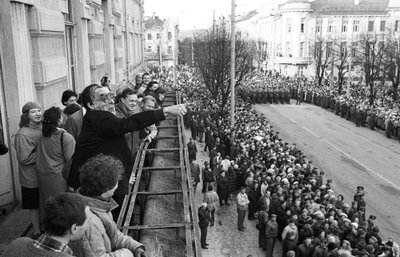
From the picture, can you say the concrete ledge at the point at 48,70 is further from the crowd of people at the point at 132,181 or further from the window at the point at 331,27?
the window at the point at 331,27

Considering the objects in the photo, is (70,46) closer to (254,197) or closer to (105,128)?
(105,128)

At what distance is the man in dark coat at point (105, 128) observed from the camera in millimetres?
3404

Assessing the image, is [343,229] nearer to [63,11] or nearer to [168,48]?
[63,11]

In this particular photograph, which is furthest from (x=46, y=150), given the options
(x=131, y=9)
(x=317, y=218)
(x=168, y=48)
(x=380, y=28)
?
(x=168, y=48)

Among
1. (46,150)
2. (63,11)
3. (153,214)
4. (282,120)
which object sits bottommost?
(282,120)

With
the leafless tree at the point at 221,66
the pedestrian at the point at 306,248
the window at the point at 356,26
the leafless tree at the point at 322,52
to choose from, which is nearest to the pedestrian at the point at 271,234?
the pedestrian at the point at 306,248

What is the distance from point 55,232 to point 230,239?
384 inches

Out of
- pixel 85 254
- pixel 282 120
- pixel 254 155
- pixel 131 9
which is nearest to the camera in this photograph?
pixel 85 254

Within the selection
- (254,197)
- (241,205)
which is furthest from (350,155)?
(241,205)

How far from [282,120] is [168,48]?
164 ft

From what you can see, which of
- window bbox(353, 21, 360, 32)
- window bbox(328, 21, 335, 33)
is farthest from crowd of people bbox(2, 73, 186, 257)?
window bbox(353, 21, 360, 32)

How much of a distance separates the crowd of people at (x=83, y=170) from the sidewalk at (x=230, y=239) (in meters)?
5.73

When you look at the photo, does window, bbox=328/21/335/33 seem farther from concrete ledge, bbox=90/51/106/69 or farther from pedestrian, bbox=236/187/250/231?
concrete ledge, bbox=90/51/106/69

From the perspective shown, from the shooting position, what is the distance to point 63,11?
794 centimetres
